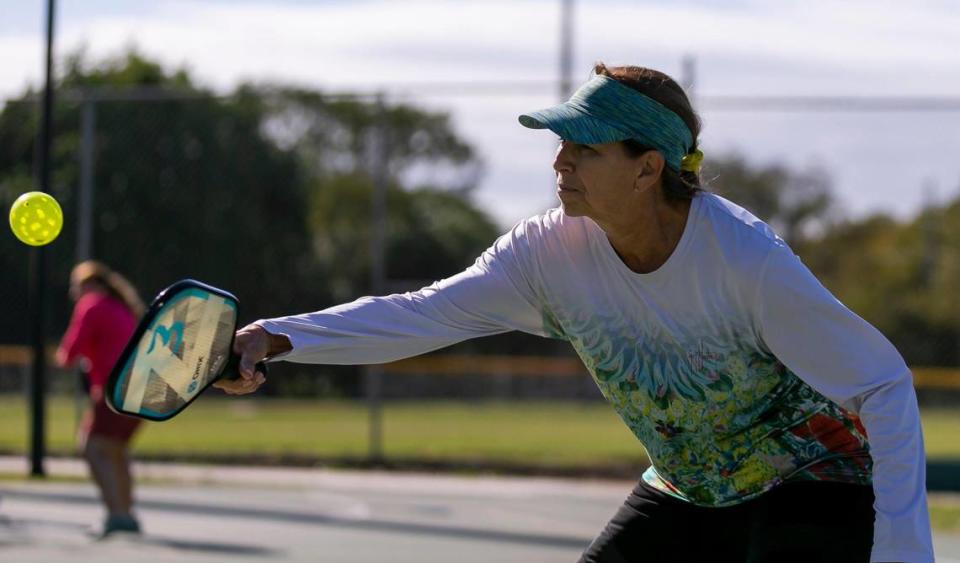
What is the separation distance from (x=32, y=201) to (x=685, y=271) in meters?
2.23

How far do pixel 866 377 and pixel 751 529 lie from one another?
63cm

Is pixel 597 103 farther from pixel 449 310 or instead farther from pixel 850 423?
pixel 850 423

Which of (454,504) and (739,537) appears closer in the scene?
(739,537)

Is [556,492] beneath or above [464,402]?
above

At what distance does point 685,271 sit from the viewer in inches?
133

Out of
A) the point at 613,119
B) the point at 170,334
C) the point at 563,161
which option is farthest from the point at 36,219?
the point at 613,119

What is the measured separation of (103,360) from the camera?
32.4 ft

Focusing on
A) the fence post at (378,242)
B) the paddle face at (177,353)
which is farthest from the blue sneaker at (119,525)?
the paddle face at (177,353)

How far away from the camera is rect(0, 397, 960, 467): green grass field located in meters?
14.7

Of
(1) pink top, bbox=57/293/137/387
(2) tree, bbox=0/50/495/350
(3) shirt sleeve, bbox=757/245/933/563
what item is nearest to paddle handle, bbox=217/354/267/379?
(3) shirt sleeve, bbox=757/245/933/563

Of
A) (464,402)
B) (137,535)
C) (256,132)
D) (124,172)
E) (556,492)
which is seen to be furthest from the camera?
(464,402)

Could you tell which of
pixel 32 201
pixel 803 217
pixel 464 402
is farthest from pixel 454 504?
pixel 464 402

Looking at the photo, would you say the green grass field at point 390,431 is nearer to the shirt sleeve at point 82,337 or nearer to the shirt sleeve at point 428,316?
the shirt sleeve at point 82,337

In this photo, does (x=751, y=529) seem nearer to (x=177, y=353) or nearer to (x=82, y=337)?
(x=177, y=353)
